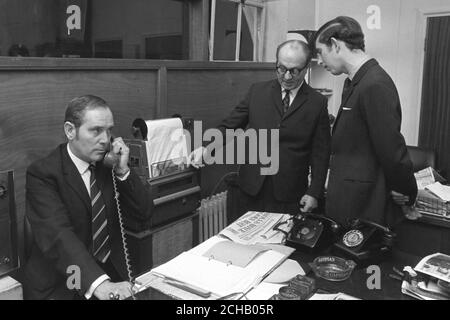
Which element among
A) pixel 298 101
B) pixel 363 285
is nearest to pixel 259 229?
pixel 363 285

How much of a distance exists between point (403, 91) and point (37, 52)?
3.25 m

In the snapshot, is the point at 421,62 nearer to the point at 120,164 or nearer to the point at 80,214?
the point at 120,164

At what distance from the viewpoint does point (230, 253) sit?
1482 mm

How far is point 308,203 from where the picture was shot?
2.27 metres

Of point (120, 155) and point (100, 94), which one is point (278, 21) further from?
point (120, 155)

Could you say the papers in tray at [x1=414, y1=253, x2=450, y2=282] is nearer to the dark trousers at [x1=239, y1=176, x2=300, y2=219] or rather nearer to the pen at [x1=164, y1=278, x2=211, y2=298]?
the pen at [x1=164, y1=278, x2=211, y2=298]

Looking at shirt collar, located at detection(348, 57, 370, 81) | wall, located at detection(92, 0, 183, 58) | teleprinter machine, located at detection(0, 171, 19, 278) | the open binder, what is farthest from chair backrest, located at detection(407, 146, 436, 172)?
teleprinter machine, located at detection(0, 171, 19, 278)

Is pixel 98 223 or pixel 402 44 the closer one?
pixel 98 223

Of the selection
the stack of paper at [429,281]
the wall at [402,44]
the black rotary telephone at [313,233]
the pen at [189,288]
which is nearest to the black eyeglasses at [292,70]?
the black rotary telephone at [313,233]

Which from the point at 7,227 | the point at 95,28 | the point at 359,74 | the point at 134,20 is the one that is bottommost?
the point at 7,227

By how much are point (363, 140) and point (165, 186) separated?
965 millimetres

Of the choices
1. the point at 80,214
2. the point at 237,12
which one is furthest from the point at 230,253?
the point at 237,12

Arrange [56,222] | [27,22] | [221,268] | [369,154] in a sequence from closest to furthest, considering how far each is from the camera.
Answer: [221,268]
[56,222]
[369,154]
[27,22]

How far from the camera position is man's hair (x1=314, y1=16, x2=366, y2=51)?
190 cm
